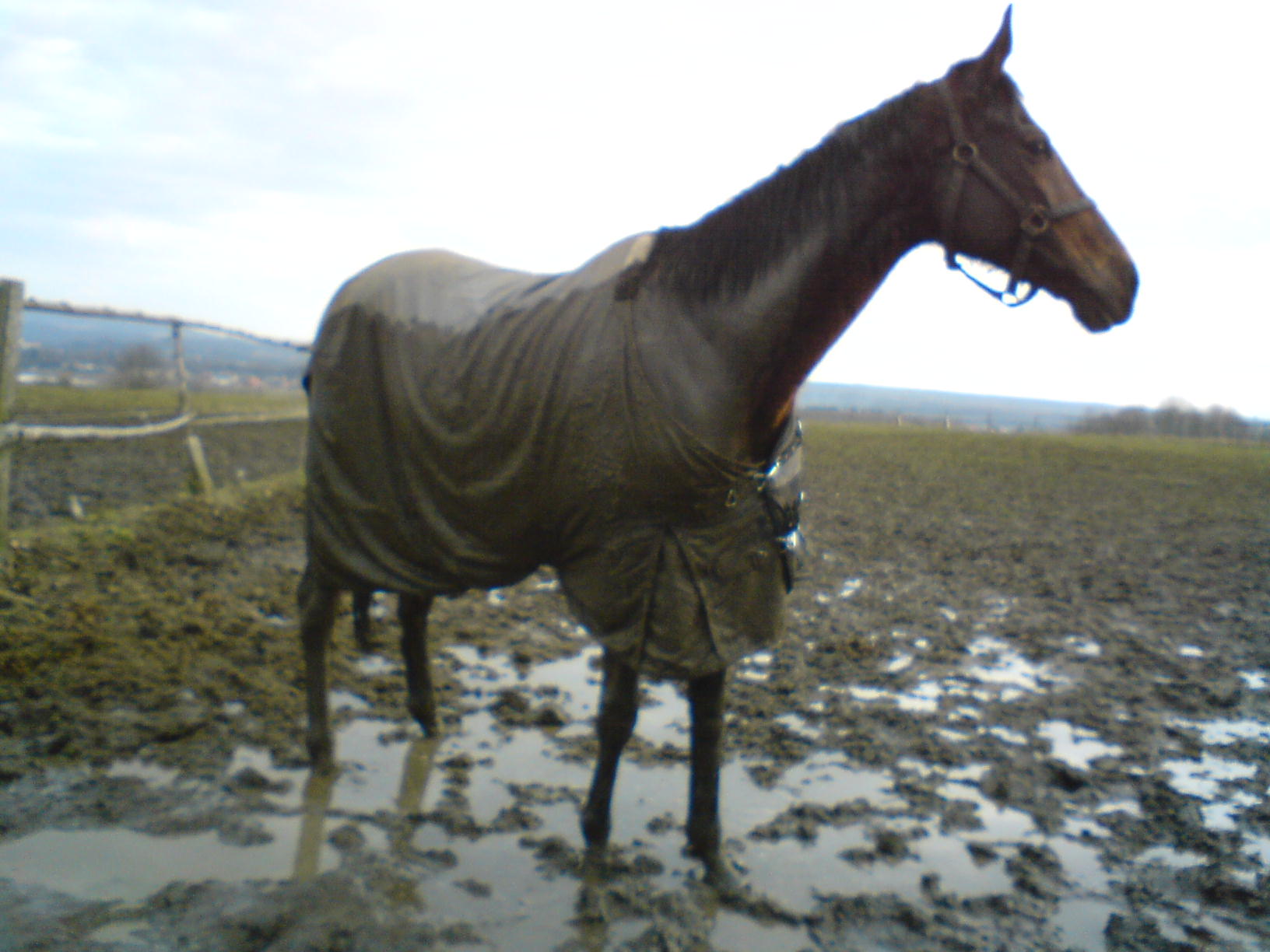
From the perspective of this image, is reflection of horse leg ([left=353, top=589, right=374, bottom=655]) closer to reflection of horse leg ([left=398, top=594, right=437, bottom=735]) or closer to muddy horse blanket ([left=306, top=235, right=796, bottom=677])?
reflection of horse leg ([left=398, top=594, right=437, bottom=735])

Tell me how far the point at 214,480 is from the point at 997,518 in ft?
29.4

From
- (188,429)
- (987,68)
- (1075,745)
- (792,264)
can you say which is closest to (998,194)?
(987,68)

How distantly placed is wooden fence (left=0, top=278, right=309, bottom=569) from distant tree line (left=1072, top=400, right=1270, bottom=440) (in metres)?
35.7

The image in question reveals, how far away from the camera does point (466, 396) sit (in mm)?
2428

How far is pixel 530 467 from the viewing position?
2.31 metres

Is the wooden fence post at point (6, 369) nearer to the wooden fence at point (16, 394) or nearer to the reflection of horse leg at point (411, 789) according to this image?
the wooden fence at point (16, 394)

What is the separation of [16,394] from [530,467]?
139 inches

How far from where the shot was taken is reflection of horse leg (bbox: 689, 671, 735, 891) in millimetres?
2408

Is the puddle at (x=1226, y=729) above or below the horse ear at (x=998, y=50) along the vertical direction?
below

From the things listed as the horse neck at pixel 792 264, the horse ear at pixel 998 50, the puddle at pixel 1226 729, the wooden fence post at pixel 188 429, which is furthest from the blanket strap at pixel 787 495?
the wooden fence post at pixel 188 429

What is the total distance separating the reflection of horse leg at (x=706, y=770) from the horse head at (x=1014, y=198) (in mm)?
1357

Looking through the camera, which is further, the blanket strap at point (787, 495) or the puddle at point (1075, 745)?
the puddle at point (1075, 745)

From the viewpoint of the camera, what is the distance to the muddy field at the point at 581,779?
2.13 m

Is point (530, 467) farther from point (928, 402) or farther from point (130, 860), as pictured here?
point (928, 402)
